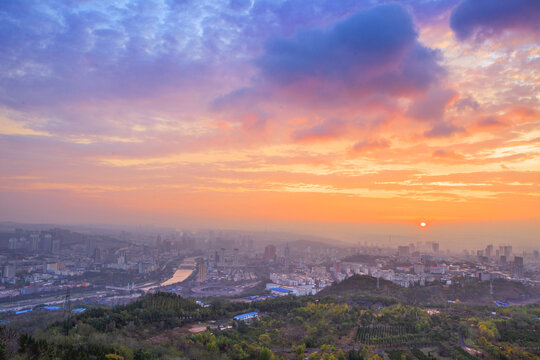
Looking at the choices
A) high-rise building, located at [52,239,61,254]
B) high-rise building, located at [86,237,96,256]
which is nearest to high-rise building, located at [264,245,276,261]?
high-rise building, located at [86,237,96,256]

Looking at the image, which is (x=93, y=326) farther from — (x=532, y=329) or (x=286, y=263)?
(x=286, y=263)

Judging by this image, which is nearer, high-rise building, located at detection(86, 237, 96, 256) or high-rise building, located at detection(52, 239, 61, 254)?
high-rise building, located at detection(52, 239, 61, 254)

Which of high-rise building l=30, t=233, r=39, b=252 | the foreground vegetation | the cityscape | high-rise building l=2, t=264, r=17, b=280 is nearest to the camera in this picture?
the foreground vegetation

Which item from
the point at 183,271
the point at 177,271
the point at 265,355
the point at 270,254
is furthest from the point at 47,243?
the point at 265,355

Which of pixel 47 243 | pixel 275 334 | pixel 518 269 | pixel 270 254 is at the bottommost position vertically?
pixel 270 254

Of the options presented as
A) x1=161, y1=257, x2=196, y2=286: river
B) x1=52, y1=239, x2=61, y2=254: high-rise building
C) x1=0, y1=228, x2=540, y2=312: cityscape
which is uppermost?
x1=52, y1=239, x2=61, y2=254: high-rise building

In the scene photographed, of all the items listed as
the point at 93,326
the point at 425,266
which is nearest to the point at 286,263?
the point at 425,266

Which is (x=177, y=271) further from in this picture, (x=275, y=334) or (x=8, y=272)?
(x=275, y=334)

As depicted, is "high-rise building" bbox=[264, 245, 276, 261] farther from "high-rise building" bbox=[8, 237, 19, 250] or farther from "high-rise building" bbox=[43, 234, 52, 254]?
"high-rise building" bbox=[8, 237, 19, 250]
